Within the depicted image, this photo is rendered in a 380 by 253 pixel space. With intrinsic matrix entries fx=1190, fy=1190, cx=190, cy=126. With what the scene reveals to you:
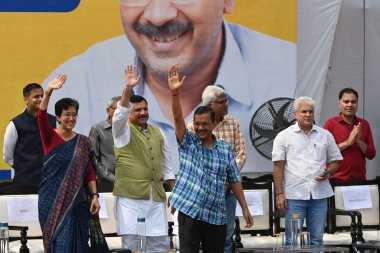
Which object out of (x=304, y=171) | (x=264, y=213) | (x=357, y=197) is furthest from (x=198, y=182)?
(x=357, y=197)

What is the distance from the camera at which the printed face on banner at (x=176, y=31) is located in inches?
455

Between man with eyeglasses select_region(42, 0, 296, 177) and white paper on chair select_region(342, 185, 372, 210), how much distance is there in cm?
104

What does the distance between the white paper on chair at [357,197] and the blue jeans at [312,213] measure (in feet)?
3.60

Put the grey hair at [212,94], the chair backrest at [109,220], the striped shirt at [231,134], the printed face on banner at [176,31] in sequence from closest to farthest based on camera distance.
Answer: the grey hair at [212,94] < the striped shirt at [231,134] < the chair backrest at [109,220] < the printed face on banner at [176,31]

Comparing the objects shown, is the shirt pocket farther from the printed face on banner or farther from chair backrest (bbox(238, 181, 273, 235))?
the printed face on banner

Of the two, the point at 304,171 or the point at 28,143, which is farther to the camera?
the point at 28,143

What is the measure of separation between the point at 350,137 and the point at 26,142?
3198 mm

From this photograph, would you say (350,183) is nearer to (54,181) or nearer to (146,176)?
(146,176)

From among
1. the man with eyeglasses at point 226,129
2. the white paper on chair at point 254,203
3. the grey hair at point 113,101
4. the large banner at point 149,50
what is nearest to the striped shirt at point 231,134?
the man with eyeglasses at point 226,129

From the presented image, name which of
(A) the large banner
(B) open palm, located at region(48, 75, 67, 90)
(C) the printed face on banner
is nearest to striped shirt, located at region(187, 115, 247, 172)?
(A) the large banner

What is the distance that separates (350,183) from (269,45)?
1579 millimetres

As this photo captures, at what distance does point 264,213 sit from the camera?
36.2 feet

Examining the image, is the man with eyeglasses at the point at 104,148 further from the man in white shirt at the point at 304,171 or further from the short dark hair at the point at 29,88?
the man in white shirt at the point at 304,171

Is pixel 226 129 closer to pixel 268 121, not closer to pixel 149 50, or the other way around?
pixel 268 121
